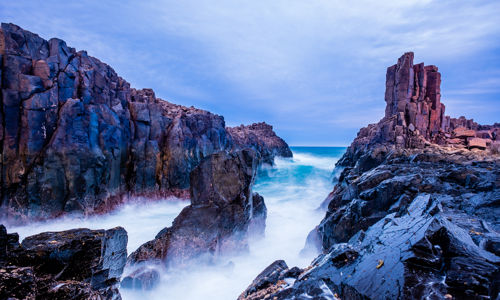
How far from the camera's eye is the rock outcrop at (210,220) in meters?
9.23

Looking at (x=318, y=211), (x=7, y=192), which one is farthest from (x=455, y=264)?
(x=7, y=192)

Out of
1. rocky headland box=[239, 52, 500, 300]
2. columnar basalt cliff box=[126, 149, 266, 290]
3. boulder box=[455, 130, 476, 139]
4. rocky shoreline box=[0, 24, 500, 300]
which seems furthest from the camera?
boulder box=[455, 130, 476, 139]

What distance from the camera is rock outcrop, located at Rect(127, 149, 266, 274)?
30.3 feet

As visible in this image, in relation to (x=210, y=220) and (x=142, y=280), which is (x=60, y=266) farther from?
(x=210, y=220)

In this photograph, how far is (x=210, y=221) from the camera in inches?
386

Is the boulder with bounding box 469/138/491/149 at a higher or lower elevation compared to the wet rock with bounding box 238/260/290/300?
higher

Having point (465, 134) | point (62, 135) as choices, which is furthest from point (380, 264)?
point (465, 134)

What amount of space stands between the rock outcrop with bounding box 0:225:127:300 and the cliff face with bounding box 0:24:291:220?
44.4 feet

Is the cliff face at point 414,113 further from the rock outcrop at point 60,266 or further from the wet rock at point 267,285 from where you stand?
the rock outcrop at point 60,266

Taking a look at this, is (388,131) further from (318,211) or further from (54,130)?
(54,130)

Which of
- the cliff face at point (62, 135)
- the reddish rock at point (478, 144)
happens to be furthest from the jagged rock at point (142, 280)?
the reddish rock at point (478, 144)

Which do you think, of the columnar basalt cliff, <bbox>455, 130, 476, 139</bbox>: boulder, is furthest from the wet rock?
<bbox>455, 130, 476, 139</bbox>: boulder

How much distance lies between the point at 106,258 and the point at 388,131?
30.0 meters

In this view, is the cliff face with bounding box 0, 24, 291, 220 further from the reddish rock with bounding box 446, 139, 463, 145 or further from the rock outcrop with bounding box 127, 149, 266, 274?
the reddish rock with bounding box 446, 139, 463, 145
